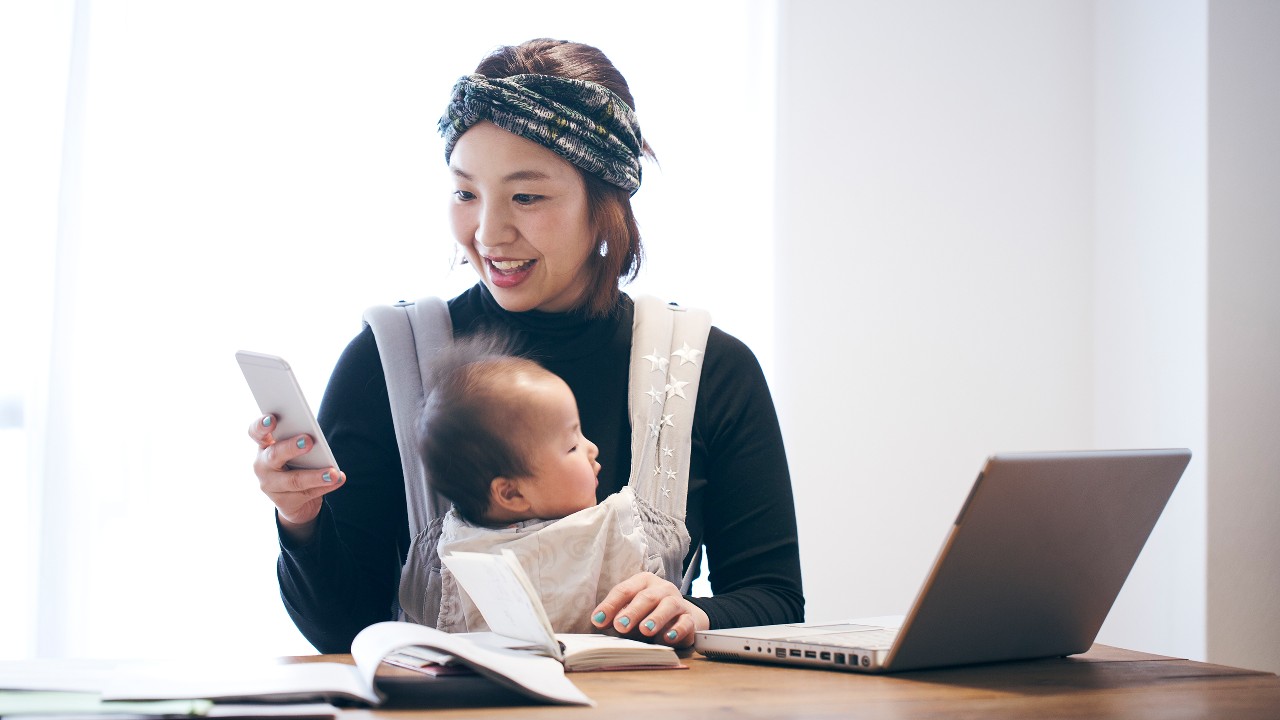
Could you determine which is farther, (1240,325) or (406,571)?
(1240,325)

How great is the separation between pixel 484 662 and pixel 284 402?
0.42m

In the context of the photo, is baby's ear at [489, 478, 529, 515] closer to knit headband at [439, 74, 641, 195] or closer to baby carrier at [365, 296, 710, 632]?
baby carrier at [365, 296, 710, 632]

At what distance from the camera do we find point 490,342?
1.62 metres

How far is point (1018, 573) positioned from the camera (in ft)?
3.25

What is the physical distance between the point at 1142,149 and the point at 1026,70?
421mm

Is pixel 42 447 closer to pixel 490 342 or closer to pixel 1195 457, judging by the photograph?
pixel 490 342

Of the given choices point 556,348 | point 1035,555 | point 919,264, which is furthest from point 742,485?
point 919,264

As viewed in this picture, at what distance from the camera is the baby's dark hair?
130cm

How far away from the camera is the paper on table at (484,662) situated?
839mm

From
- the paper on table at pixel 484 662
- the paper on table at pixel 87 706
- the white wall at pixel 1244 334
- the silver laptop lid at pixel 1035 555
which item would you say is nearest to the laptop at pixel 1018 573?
the silver laptop lid at pixel 1035 555

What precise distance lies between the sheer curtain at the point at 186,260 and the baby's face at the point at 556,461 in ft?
5.21

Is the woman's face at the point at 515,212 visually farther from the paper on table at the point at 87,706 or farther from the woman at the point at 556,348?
the paper on table at the point at 87,706

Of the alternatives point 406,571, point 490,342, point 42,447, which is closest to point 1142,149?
point 490,342

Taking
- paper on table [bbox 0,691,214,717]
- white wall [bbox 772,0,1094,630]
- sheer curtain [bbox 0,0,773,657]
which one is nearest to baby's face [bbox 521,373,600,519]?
paper on table [bbox 0,691,214,717]
